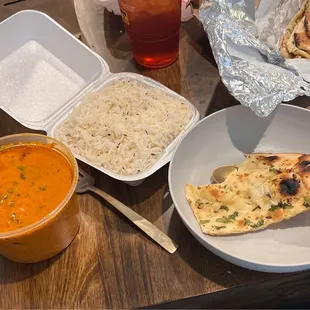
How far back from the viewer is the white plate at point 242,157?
735 millimetres

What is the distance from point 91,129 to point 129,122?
0.08 metres

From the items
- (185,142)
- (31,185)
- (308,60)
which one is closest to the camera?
(31,185)

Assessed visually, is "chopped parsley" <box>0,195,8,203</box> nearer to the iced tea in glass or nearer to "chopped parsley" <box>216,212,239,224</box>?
"chopped parsley" <box>216,212,239,224</box>

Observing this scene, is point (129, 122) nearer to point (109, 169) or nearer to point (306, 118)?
point (109, 169)

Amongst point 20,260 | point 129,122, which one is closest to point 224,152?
point 129,122

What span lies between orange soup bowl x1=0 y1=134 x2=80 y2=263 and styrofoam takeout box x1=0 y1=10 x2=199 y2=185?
0.16 metres

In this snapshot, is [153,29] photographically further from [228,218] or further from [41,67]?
[228,218]

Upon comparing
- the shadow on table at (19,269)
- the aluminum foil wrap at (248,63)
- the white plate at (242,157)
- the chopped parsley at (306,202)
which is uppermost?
the aluminum foil wrap at (248,63)

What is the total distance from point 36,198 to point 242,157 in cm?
39

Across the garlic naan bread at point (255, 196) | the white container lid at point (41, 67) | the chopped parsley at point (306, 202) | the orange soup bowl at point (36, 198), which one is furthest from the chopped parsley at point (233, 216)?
the white container lid at point (41, 67)

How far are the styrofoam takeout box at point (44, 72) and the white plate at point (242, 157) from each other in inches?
4.5

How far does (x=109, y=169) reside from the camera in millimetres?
853

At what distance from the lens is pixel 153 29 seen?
1054 mm

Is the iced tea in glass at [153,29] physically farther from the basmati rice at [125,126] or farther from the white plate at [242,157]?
the white plate at [242,157]
